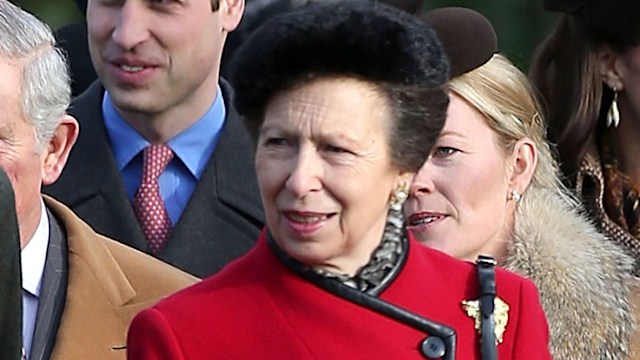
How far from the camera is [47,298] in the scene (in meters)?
3.49

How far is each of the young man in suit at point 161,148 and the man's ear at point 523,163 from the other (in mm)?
603

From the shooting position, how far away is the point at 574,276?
12.9 ft

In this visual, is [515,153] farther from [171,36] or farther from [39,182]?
[39,182]

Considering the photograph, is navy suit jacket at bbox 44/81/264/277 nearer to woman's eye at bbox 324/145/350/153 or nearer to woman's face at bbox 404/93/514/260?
woman's face at bbox 404/93/514/260

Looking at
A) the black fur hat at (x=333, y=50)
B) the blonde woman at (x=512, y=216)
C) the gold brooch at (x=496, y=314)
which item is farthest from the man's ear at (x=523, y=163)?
the black fur hat at (x=333, y=50)

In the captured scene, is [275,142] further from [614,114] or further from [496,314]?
[614,114]

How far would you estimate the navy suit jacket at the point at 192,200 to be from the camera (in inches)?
163

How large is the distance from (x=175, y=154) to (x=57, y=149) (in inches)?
25.7

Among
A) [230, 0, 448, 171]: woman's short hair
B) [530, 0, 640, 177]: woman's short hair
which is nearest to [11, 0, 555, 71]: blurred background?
[530, 0, 640, 177]: woman's short hair

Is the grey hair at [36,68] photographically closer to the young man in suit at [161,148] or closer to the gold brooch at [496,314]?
the young man in suit at [161,148]

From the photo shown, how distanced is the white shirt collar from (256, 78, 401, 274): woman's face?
573 mm

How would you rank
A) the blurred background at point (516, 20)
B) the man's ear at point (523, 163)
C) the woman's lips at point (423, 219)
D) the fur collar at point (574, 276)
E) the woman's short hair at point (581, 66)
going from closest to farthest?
the fur collar at point (574, 276) < the woman's lips at point (423, 219) < the man's ear at point (523, 163) < the woman's short hair at point (581, 66) < the blurred background at point (516, 20)

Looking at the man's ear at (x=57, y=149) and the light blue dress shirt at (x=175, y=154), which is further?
the light blue dress shirt at (x=175, y=154)

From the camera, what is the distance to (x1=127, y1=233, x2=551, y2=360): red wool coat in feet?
10.2
